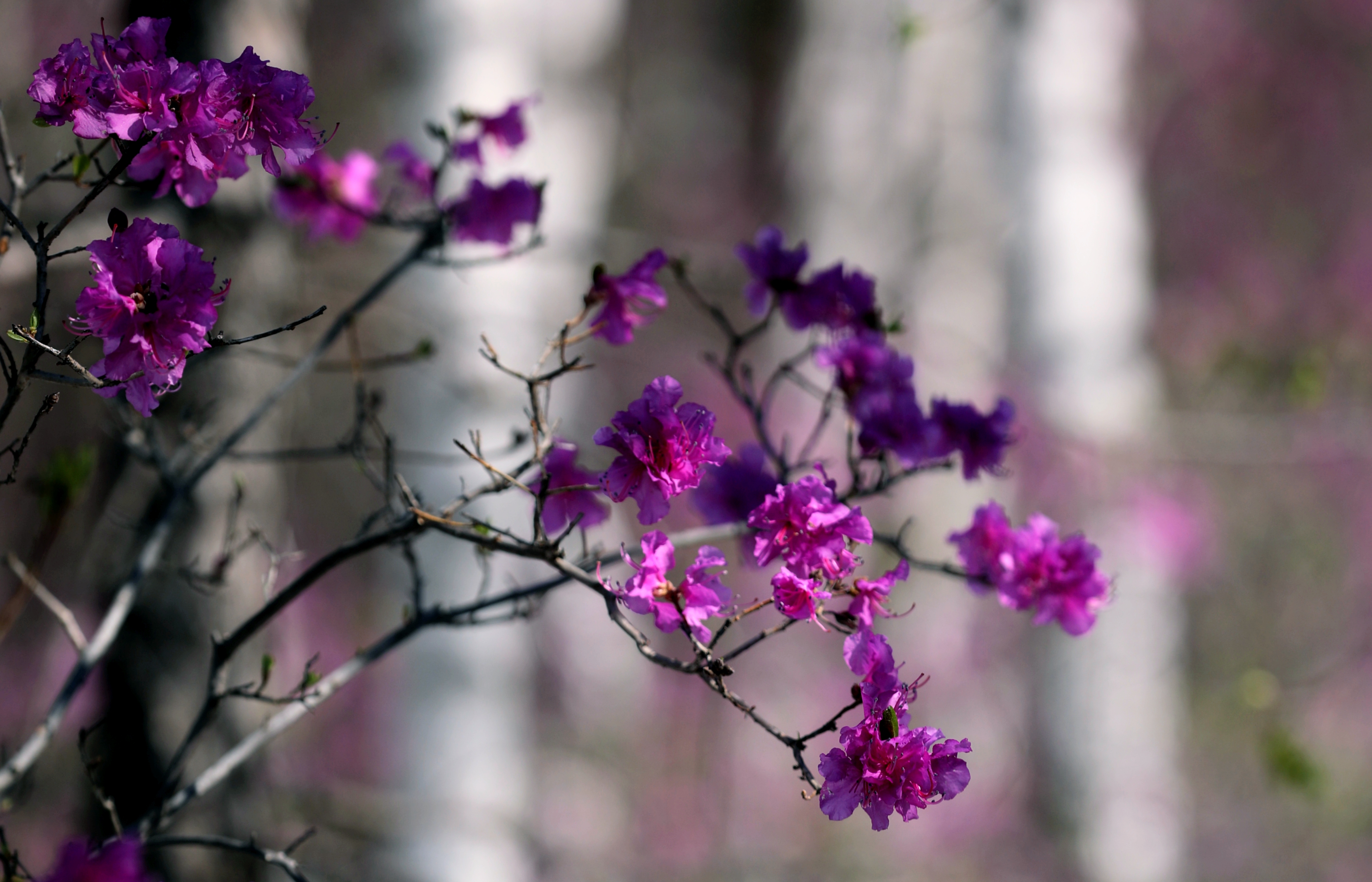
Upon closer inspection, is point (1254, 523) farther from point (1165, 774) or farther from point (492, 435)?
point (492, 435)

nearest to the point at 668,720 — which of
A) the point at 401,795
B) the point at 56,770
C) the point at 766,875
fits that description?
the point at 766,875

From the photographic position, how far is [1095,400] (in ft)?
9.77

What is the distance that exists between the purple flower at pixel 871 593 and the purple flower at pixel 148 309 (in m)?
0.53

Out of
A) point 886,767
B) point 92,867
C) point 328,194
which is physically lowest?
point 92,867

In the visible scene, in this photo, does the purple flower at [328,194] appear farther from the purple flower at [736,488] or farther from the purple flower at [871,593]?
the purple flower at [871,593]

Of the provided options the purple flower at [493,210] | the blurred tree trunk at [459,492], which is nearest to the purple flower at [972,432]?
the purple flower at [493,210]

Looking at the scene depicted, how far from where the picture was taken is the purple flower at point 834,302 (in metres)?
1.04

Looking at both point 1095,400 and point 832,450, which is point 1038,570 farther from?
point 832,450

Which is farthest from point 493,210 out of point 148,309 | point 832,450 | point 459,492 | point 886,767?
point 832,450

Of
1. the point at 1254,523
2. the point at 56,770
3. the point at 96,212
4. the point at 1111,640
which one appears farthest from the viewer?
the point at 1254,523

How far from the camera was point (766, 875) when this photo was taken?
125 inches

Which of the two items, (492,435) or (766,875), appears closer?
(492,435)

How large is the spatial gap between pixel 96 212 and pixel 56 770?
110 centimetres

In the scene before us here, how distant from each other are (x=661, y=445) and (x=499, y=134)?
23.2 inches
